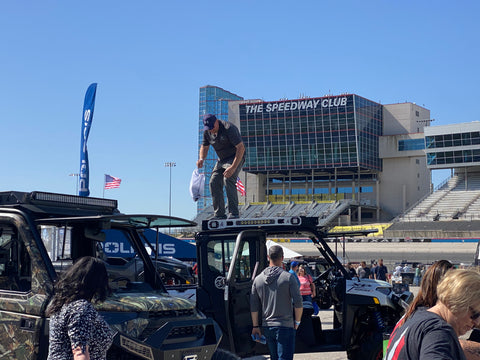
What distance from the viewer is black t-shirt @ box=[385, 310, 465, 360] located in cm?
274

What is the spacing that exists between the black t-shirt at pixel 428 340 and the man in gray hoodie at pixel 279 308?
400 centimetres

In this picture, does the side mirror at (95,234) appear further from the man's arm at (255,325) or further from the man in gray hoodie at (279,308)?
the man's arm at (255,325)

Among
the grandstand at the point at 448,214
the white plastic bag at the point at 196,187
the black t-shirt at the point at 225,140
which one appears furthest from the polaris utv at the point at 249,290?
the grandstand at the point at 448,214

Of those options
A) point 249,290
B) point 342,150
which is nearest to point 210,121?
point 249,290

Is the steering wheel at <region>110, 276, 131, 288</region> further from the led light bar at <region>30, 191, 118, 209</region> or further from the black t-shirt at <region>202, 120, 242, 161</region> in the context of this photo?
the black t-shirt at <region>202, 120, 242, 161</region>

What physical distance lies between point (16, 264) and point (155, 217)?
126 centimetres

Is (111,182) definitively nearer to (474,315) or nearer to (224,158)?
(224,158)

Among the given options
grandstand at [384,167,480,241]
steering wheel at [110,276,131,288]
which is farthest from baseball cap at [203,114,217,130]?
grandstand at [384,167,480,241]

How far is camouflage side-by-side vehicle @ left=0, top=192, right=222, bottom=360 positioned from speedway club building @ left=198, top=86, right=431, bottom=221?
8498cm

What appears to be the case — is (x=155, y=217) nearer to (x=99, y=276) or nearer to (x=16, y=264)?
(x=16, y=264)

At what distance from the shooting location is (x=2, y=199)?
5793 mm

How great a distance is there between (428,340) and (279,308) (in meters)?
4.21

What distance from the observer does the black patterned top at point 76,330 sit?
3.72 meters

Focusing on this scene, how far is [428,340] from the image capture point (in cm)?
277
